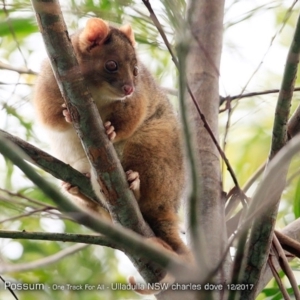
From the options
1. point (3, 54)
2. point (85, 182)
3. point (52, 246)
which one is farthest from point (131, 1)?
point (52, 246)

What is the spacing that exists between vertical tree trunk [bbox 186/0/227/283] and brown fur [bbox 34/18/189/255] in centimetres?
33

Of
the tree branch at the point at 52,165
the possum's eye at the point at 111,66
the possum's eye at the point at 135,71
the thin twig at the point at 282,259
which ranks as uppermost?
the possum's eye at the point at 111,66

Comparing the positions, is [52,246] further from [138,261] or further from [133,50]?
[138,261]

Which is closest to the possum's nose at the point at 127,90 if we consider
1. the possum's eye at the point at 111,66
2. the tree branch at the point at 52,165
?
the possum's eye at the point at 111,66

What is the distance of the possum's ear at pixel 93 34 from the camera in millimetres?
3467

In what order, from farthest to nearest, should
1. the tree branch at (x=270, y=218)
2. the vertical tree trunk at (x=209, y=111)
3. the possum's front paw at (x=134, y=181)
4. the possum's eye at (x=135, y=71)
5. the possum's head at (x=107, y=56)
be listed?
the possum's eye at (x=135, y=71)
the possum's head at (x=107, y=56)
the possum's front paw at (x=134, y=181)
the vertical tree trunk at (x=209, y=111)
the tree branch at (x=270, y=218)

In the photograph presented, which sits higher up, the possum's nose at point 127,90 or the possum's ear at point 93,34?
the possum's ear at point 93,34

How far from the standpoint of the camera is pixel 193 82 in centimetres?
335

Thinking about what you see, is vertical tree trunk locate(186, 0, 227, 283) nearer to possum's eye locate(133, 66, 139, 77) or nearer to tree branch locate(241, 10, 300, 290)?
tree branch locate(241, 10, 300, 290)

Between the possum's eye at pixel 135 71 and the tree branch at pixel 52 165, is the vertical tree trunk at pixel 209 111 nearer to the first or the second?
the possum's eye at pixel 135 71

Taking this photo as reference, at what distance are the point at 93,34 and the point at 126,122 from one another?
61cm

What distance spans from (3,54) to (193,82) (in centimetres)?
153

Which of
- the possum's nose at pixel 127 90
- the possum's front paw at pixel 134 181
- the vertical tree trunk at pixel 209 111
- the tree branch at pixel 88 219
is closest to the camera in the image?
the tree branch at pixel 88 219

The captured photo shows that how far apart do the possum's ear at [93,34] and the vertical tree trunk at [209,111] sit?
1.88 ft
